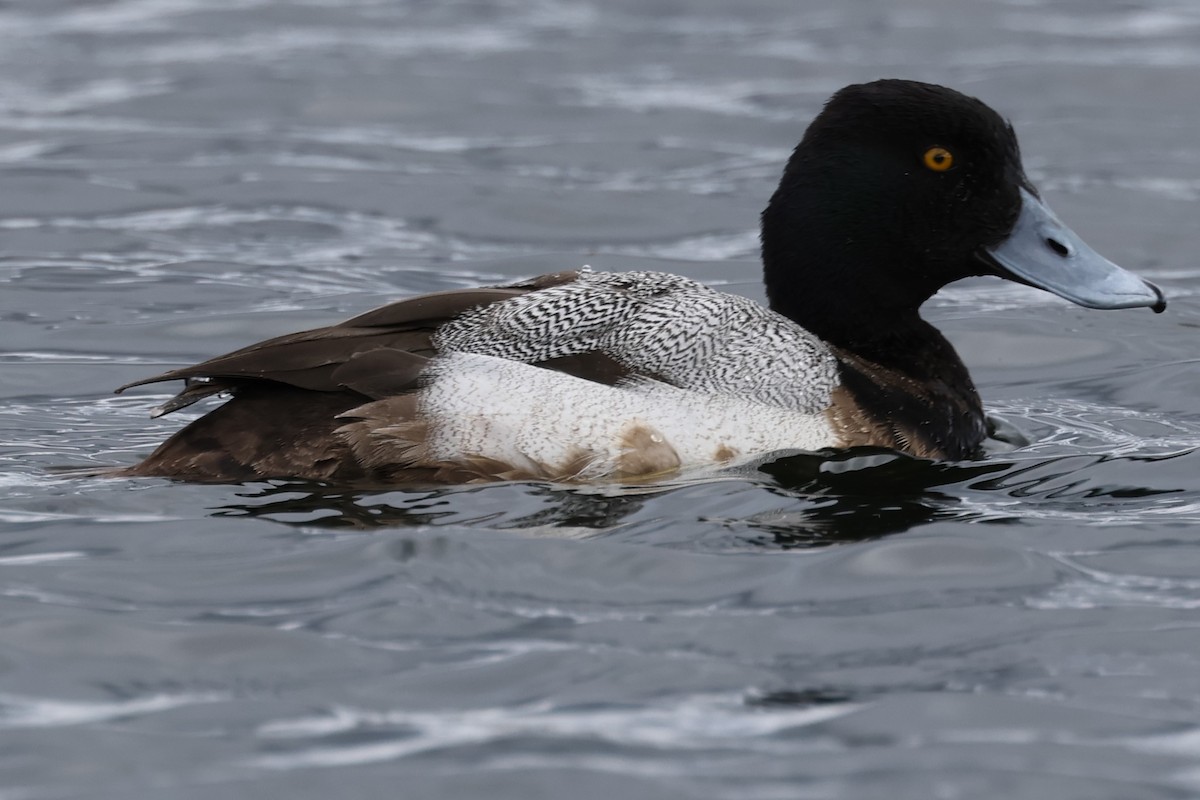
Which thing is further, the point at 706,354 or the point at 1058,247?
the point at 1058,247

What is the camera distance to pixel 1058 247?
6.19 metres

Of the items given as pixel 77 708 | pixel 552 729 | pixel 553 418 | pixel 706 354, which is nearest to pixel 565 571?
pixel 553 418

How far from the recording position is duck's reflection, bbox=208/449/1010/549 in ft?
16.9

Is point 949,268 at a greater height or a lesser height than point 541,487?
greater

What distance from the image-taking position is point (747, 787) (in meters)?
3.76

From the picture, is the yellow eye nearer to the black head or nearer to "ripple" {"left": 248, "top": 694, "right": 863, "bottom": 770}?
the black head

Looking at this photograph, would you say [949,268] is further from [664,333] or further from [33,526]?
[33,526]

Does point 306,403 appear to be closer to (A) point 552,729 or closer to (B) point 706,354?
(B) point 706,354

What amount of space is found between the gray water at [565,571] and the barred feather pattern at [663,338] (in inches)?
10.1

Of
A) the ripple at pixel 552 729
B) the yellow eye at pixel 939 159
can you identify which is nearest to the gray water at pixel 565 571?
the ripple at pixel 552 729

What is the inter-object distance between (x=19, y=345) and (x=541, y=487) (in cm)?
348

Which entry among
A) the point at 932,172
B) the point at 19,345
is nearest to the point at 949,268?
the point at 932,172

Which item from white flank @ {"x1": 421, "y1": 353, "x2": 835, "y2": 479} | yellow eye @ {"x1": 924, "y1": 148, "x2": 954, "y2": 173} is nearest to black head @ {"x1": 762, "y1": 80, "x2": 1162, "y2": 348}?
yellow eye @ {"x1": 924, "y1": 148, "x2": 954, "y2": 173}

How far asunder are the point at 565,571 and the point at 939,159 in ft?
6.70
